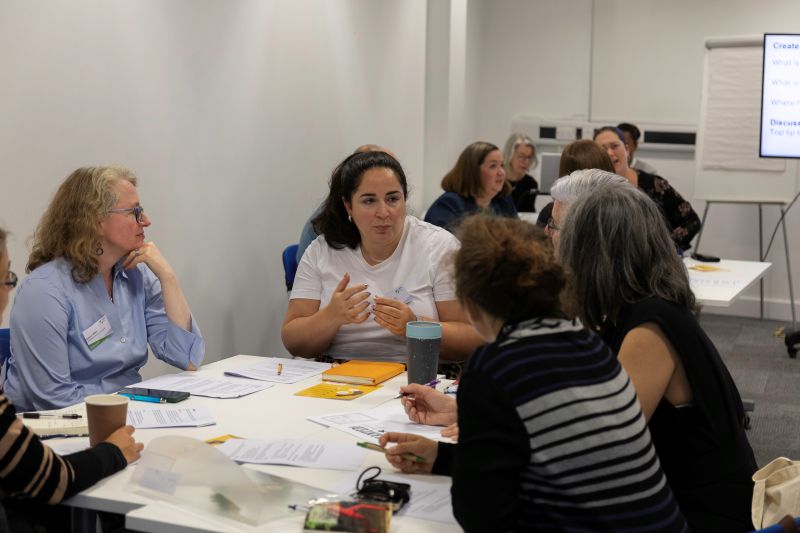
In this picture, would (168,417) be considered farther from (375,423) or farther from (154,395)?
(375,423)

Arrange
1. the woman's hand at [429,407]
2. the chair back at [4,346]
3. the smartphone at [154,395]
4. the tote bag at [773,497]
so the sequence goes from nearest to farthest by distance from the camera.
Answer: the tote bag at [773,497]
the woman's hand at [429,407]
the smartphone at [154,395]
the chair back at [4,346]

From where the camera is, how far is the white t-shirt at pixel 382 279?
3156 millimetres

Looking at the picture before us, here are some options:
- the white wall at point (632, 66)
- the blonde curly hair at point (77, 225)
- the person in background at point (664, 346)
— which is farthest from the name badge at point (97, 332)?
the white wall at point (632, 66)

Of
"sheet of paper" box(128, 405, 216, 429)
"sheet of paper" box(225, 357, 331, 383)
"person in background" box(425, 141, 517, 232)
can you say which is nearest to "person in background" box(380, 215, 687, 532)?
"sheet of paper" box(128, 405, 216, 429)

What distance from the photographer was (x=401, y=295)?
10.4 feet

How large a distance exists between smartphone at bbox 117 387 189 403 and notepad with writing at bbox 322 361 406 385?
46cm

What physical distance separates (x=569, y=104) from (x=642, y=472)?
694cm

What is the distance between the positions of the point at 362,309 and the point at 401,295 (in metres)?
0.20

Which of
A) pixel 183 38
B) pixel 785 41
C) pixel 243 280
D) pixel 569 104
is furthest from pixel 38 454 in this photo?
pixel 569 104

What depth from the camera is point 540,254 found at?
5.23 ft

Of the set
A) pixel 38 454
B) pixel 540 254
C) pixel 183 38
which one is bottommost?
pixel 38 454

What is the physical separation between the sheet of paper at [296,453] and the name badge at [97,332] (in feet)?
2.58

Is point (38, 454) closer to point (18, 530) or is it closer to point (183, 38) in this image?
point (18, 530)

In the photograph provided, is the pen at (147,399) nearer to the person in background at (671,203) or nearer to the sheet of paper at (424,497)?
the sheet of paper at (424,497)
